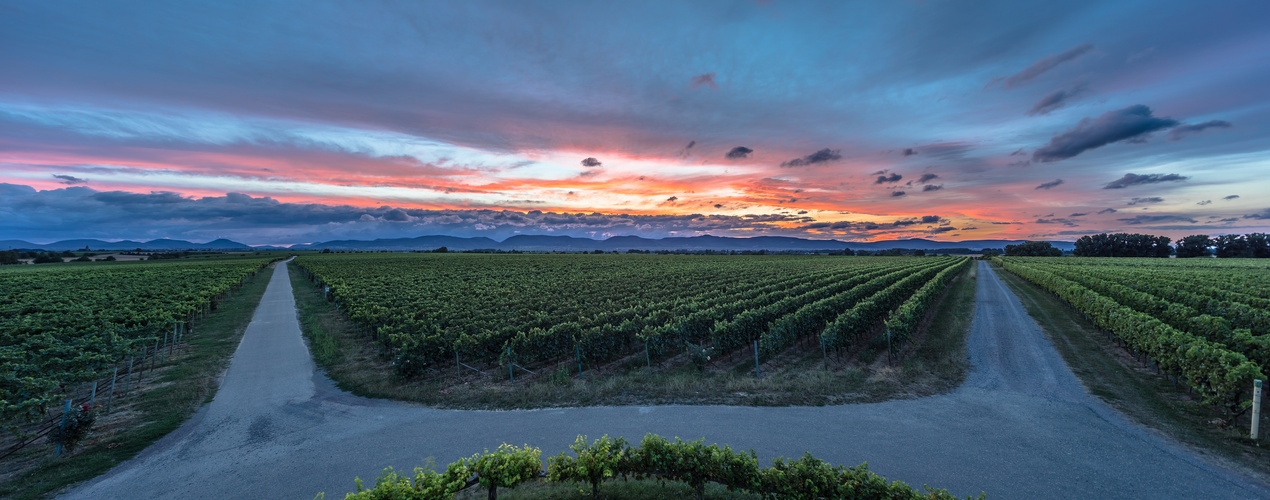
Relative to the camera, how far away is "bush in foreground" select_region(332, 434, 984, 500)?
6453mm

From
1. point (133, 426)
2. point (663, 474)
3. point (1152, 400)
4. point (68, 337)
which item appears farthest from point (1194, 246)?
point (68, 337)

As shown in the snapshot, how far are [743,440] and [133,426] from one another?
1781 centimetres

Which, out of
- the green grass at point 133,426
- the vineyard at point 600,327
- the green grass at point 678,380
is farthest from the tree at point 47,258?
the green grass at point 678,380

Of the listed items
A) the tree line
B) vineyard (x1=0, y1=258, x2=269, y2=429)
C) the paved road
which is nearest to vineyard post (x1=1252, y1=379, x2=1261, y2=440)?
the paved road

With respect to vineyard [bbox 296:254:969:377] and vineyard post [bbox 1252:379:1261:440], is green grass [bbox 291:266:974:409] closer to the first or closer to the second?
vineyard [bbox 296:254:969:377]

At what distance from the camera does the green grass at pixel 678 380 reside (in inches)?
544

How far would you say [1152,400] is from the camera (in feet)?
45.0

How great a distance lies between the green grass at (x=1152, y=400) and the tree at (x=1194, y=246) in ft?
641

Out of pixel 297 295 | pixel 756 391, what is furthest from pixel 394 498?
pixel 297 295

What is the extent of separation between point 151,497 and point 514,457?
8.41m

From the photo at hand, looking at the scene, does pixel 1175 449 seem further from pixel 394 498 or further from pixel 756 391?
pixel 394 498

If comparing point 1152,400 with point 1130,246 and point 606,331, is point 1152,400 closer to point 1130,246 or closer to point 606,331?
point 606,331

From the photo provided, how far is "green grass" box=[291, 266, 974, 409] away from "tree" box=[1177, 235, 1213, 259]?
20618 centimetres

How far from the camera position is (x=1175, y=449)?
1035 centimetres
